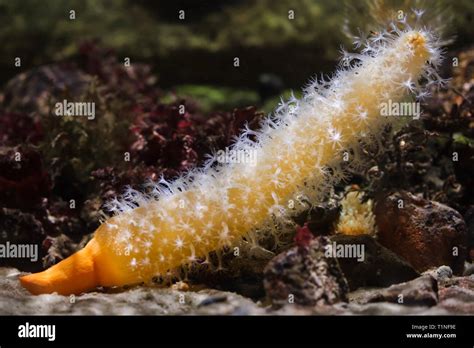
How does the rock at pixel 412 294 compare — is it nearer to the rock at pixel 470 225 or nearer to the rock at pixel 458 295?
the rock at pixel 458 295

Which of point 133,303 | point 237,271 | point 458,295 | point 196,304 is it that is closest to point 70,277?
point 133,303

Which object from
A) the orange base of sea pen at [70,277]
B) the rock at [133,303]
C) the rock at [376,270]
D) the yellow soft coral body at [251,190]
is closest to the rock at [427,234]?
the rock at [376,270]

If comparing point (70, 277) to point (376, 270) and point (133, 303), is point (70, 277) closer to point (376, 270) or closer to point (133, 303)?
point (133, 303)

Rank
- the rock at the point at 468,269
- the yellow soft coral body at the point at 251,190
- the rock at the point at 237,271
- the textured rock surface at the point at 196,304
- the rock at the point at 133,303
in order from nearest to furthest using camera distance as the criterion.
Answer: the textured rock surface at the point at 196,304 → the rock at the point at 133,303 → the yellow soft coral body at the point at 251,190 → the rock at the point at 237,271 → the rock at the point at 468,269

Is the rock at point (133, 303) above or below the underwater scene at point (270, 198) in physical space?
below

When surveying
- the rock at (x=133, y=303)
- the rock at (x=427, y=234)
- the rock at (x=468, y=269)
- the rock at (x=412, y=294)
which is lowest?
the rock at (x=133, y=303)

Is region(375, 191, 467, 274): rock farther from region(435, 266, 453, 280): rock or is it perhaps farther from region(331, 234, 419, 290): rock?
region(331, 234, 419, 290): rock

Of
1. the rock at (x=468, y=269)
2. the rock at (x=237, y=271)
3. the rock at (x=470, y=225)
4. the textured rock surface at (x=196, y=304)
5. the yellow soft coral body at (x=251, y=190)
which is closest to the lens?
the textured rock surface at (x=196, y=304)
